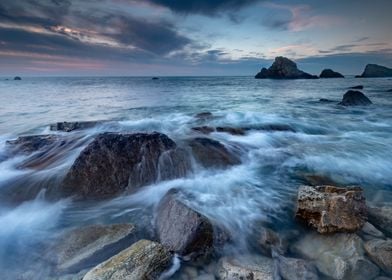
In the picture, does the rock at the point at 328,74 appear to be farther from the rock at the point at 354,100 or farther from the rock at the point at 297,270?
the rock at the point at 297,270

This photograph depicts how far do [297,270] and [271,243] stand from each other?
2.38 ft

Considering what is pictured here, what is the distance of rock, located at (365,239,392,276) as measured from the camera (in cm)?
384

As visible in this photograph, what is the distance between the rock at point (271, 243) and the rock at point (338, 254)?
192 millimetres

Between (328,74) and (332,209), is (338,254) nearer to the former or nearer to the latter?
(332,209)

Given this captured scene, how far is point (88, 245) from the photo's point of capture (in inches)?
172

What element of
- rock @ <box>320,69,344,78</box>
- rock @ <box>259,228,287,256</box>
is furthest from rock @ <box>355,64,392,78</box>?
rock @ <box>259,228,287,256</box>

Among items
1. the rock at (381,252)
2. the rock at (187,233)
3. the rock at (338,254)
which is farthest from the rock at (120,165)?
the rock at (381,252)

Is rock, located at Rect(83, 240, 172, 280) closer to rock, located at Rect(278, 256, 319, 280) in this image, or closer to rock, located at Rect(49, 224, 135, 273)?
rock, located at Rect(49, 224, 135, 273)

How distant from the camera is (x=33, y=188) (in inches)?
257

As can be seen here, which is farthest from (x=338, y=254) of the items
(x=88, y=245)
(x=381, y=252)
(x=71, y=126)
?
(x=71, y=126)

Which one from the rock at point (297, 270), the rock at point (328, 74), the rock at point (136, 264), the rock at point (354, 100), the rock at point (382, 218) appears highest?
the rock at point (136, 264)

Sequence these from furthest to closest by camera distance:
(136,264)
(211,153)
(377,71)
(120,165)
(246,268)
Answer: (377,71)
(211,153)
(120,165)
(246,268)
(136,264)

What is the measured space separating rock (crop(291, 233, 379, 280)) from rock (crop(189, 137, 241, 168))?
345 cm

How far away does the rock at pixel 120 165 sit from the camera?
628 cm
